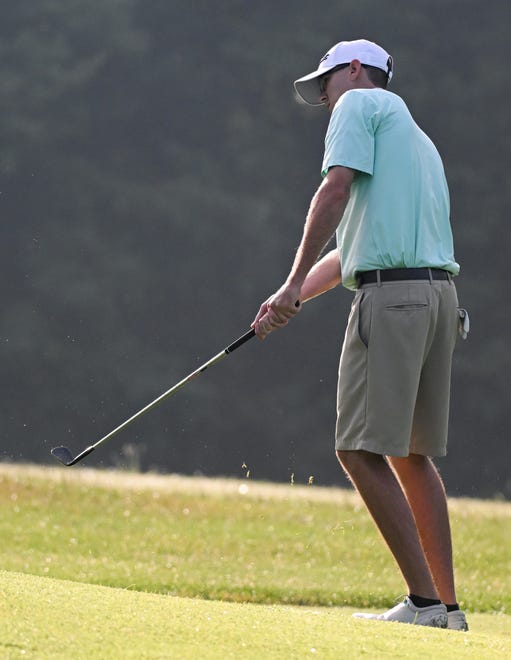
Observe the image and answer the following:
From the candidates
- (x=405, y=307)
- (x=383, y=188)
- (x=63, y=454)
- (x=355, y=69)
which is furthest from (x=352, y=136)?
(x=63, y=454)

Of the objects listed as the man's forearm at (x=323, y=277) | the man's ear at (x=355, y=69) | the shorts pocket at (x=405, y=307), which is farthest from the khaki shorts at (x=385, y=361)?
the man's ear at (x=355, y=69)

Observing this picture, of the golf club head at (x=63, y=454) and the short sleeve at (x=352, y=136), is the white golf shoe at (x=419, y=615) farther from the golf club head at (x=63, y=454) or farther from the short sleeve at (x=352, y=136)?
the golf club head at (x=63, y=454)

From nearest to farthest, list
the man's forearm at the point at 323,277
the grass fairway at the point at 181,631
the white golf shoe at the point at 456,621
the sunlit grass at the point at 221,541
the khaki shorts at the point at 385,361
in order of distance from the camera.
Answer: the grass fairway at the point at 181,631 → the khaki shorts at the point at 385,361 → the white golf shoe at the point at 456,621 → the man's forearm at the point at 323,277 → the sunlit grass at the point at 221,541

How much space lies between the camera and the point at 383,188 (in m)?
4.05

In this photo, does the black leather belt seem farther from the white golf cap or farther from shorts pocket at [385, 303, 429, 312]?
the white golf cap

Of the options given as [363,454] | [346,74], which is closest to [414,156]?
[346,74]

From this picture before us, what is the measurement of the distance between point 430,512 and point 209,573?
2.70m

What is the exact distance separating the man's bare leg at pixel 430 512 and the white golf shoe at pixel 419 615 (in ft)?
0.79

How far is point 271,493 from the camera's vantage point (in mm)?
8945

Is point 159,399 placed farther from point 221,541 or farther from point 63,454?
point 221,541

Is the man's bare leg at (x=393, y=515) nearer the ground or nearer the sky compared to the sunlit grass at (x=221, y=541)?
nearer the sky

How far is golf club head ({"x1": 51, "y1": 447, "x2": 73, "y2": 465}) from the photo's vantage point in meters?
5.20

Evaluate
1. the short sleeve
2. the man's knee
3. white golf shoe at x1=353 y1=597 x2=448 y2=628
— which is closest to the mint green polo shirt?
the short sleeve

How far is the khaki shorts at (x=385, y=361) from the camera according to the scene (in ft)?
13.1
